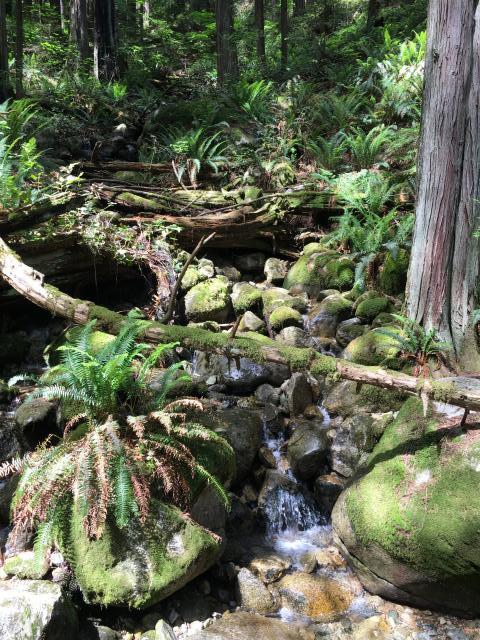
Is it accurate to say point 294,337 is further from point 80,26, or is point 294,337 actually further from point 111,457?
point 80,26

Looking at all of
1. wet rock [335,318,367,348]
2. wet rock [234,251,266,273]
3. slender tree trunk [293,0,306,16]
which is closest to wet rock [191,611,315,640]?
wet rock [335,318,367,348]

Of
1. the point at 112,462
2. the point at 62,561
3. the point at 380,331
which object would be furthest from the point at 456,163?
the point at 62,561

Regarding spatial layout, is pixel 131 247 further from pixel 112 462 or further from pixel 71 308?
pixel 112 462

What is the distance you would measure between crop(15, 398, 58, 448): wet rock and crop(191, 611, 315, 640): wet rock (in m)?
2.26

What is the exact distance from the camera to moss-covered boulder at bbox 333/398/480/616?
141 inches

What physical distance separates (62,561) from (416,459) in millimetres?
2862

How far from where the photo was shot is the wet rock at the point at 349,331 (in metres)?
6.40

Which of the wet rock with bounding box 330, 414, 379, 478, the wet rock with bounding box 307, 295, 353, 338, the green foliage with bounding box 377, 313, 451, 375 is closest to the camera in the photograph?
the wet rock with bounding box 330, 414, 379, 478

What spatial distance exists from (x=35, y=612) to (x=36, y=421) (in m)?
1.89

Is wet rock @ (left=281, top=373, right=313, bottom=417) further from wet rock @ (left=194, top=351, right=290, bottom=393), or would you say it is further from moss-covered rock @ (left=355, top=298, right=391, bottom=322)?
moss-covered rock @ (left=355, top=298, right=391, bottom=322)

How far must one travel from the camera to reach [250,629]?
351 cm

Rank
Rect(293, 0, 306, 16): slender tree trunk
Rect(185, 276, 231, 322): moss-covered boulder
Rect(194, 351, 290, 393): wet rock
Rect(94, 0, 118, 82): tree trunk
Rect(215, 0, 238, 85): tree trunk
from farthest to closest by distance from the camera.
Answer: Rect(293, 0, 306, 16): slender tree trunk < Rect(94, 0, 118, 82): tree trunk < Rect(215, 0, 238, 85): tree trunk < Rect(185, 276, 231, 322): moss-covered boulder < Rect(194, 351, 290, 393): wet rock

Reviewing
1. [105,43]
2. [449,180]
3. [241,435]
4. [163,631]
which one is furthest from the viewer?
[105,43]

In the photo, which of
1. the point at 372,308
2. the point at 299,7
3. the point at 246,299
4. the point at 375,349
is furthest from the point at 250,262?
the point at 299,7
